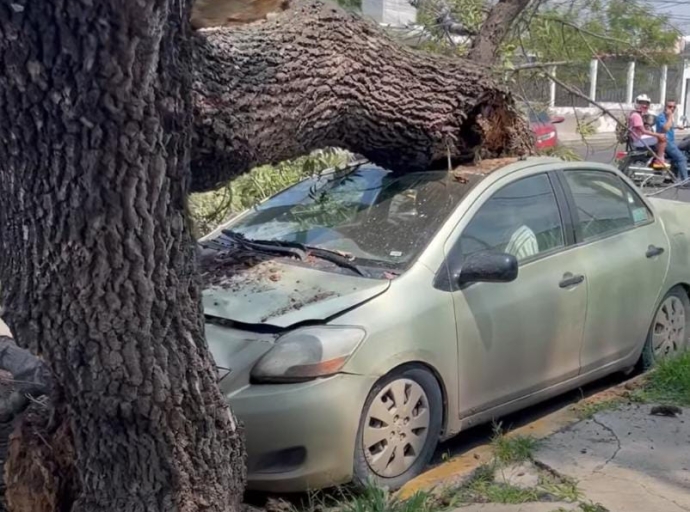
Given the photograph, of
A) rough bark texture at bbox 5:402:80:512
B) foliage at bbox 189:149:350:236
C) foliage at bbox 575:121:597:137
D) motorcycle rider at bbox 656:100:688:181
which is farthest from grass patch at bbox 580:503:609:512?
motorcycle rider at bbox 656:100:688:181

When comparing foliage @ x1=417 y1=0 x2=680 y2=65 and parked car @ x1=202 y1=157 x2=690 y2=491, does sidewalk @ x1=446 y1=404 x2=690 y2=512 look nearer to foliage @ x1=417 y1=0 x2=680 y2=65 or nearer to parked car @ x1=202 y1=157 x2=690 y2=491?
parked car @ x1=202 y1=157 x2=690 y2=491

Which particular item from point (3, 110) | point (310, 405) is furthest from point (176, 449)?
point (3, 110)

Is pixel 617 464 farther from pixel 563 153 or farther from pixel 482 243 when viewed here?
pixel 563 153

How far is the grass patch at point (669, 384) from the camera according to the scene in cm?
539

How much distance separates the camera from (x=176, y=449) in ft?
10.3

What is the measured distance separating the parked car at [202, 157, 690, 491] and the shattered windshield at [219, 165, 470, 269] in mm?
12

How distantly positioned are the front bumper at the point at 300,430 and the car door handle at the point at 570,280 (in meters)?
1.57

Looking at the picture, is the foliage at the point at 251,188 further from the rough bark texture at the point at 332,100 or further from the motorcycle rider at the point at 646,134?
the motorcycle rider at the point at 646,134

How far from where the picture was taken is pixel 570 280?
513 centimetres

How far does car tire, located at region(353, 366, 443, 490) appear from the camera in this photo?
413 cm

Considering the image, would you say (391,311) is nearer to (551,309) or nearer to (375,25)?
(551,309)

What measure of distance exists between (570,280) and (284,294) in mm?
1676

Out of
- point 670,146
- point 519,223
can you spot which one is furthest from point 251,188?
point 670,146

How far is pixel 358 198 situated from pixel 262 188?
6.82 ft
